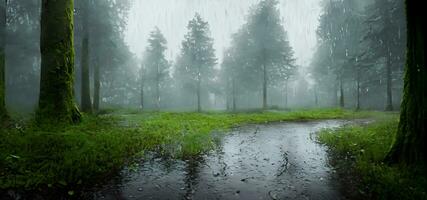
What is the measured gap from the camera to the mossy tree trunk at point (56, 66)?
7777 mm

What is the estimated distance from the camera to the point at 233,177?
5273mm

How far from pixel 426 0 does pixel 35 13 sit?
3456 centimetres

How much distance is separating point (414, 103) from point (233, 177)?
3.83 m

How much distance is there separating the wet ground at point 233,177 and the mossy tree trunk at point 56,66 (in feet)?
11.8

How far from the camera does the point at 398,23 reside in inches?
965

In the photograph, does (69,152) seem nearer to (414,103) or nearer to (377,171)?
(377,171)

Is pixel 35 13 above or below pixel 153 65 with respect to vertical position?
above

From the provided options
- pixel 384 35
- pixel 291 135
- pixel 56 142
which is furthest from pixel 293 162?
pixel 384 35

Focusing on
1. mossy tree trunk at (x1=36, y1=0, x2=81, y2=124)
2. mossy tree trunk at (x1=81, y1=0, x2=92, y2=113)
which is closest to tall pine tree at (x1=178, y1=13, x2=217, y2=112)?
mossy tree trunk at (x1=81, y1=0, x2=92, y2=113)

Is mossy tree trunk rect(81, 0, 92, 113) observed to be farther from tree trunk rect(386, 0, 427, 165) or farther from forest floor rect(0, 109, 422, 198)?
tree trunk rect(386, 0, 427, 165)

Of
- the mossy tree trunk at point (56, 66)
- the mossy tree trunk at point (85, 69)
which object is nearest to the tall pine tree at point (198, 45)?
the mossy tree trunk at point (85, 69)

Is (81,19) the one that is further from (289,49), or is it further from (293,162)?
(289,49)

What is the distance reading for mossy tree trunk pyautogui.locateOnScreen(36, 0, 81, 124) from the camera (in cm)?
778

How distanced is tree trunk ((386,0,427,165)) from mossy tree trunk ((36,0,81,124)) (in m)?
8.20
